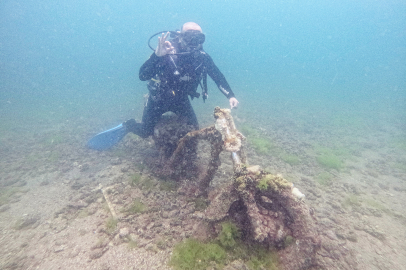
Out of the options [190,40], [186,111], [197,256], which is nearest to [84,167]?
[186,111]

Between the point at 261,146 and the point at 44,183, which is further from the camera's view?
the point at 261,146

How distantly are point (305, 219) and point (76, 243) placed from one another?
11.8 feet

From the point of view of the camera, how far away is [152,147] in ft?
23.2

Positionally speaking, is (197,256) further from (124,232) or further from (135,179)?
(135,179)

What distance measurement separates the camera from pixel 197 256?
109 inches

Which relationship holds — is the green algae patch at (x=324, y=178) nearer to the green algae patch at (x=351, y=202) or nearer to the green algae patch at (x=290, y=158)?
the green algae patch at (x=351, y=202)

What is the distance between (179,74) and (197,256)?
4.12m

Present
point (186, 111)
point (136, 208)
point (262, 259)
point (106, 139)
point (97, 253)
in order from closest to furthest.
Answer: point (262, 259)
point (97, 253)
point (136, 208)
point (186, 111)
point (106, 139)

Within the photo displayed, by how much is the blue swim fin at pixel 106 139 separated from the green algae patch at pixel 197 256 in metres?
4.89

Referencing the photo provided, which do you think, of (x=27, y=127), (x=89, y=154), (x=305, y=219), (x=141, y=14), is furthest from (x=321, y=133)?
(x=141, y=14)

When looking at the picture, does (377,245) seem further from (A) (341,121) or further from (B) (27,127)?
(B) (27,127)

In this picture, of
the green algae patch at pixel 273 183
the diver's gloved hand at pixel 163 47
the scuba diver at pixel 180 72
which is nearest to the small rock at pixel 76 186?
the scuba diver at pixel 180 72

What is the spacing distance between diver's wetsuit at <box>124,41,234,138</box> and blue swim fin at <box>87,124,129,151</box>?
1.45 m

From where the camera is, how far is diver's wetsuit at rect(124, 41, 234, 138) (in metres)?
5.11
